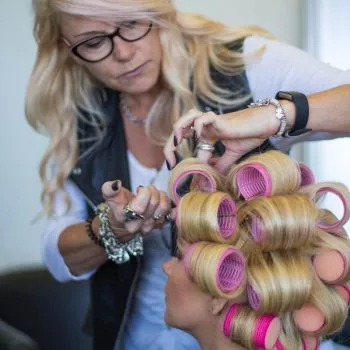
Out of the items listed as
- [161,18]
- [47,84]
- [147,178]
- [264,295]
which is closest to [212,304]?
[264,295]

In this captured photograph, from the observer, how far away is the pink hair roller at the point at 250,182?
77 cm

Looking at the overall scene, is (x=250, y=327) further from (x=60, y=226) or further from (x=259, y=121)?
(x=60, y=226)

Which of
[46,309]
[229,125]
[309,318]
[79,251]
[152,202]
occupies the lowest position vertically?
[46,309]

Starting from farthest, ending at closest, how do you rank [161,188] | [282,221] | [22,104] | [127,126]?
1. [22,104]
2. [127,126]
3. [161,188]
4. [282,221]

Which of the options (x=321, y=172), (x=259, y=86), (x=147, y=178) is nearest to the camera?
(x=259, y=86)

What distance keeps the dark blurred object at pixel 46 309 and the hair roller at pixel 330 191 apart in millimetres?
933

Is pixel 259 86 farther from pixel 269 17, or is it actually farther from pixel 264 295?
pixel 269 17

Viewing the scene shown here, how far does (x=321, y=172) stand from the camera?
1480 millimetres

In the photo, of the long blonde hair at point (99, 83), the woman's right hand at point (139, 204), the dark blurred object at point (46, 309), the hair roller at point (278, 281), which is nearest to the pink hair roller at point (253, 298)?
the hair roller at point (278, 281)

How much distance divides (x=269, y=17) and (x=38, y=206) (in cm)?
87

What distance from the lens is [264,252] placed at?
0.76 metres

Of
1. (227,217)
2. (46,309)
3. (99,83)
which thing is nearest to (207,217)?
(227,217)


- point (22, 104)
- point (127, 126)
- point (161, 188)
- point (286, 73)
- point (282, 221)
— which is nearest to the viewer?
point (282, 221)

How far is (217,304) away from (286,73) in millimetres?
439
